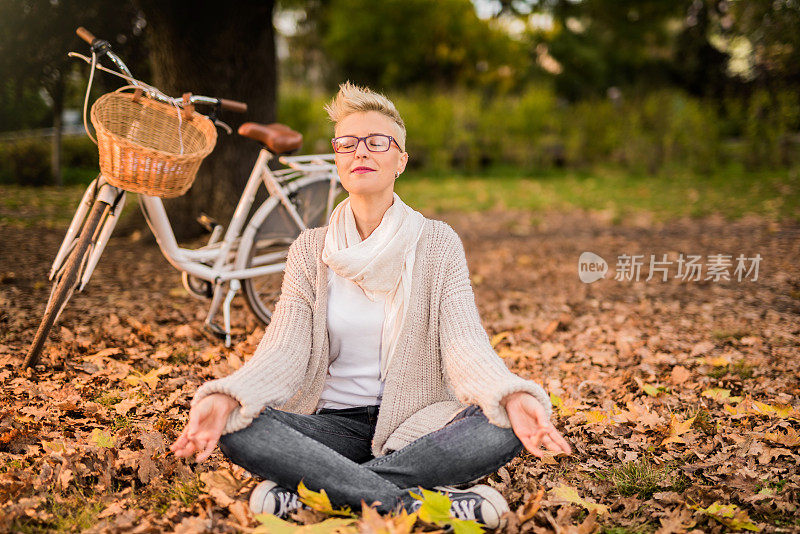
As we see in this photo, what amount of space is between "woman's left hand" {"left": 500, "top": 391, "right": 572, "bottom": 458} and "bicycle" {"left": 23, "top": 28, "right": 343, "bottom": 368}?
2.34 m

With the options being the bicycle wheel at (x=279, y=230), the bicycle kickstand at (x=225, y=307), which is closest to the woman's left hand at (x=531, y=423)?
the bicycle kickstand at (x=225, y=307)

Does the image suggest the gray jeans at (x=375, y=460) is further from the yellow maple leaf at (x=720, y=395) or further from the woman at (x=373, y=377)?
the yellow maple leaf at (x=720, y=395)

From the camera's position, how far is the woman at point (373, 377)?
2.12 meters

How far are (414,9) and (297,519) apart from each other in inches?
929

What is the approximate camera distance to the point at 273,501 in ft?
7.22

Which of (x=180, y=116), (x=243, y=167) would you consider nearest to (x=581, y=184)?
(x=243, y=167)

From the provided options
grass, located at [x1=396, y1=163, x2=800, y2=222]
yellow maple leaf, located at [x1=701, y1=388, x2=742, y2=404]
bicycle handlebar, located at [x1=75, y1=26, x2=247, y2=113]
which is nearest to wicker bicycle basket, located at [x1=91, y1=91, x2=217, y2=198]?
bicycle handlebar, located at [x1=75, y1=26, x2=247, y2=113]

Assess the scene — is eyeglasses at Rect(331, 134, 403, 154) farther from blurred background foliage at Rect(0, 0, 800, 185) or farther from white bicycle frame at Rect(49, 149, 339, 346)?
blurred background foliage at Rect(0, 0, 800, 185)

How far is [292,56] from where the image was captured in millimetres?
30484

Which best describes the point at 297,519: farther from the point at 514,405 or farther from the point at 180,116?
the point at 180,116

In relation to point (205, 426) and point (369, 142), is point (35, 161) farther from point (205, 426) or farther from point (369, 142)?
point (205, 426)

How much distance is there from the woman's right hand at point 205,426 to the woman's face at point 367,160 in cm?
89

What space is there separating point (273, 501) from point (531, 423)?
0.92 meters

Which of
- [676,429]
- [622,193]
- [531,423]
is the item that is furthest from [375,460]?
[622,193]
